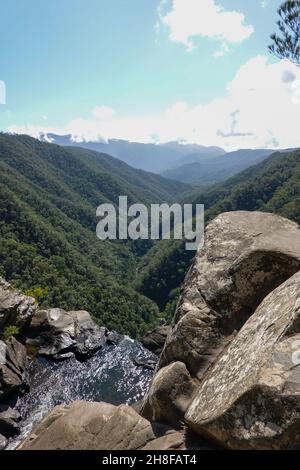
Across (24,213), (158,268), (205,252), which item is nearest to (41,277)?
(24,213)

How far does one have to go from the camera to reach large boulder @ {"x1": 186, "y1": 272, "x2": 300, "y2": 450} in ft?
22.0

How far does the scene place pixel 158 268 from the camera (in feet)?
594

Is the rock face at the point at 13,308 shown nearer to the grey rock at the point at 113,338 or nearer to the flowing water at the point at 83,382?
the flowing water at the point at 83,382

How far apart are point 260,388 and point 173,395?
364cm

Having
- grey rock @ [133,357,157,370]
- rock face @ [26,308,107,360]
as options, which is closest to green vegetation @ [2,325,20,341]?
rock face @ [26,308,107,360]

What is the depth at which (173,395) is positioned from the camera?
1002 cm

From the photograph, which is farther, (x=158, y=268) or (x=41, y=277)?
(x=158, y=268)

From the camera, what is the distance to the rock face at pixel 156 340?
42.2 m

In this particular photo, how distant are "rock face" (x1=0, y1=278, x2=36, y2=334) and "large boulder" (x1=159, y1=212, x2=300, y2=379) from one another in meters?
25.9

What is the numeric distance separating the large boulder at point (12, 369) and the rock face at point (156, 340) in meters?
14.9

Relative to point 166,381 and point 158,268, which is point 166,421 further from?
point 158,268

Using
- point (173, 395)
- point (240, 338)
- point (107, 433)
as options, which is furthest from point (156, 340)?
point (240, 338)

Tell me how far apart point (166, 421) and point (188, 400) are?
895 mm

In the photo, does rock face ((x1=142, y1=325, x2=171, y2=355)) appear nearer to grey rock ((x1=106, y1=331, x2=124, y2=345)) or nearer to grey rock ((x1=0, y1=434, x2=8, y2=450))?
grey rock ((x1=106, y1=331, x2=124, y2=345))
